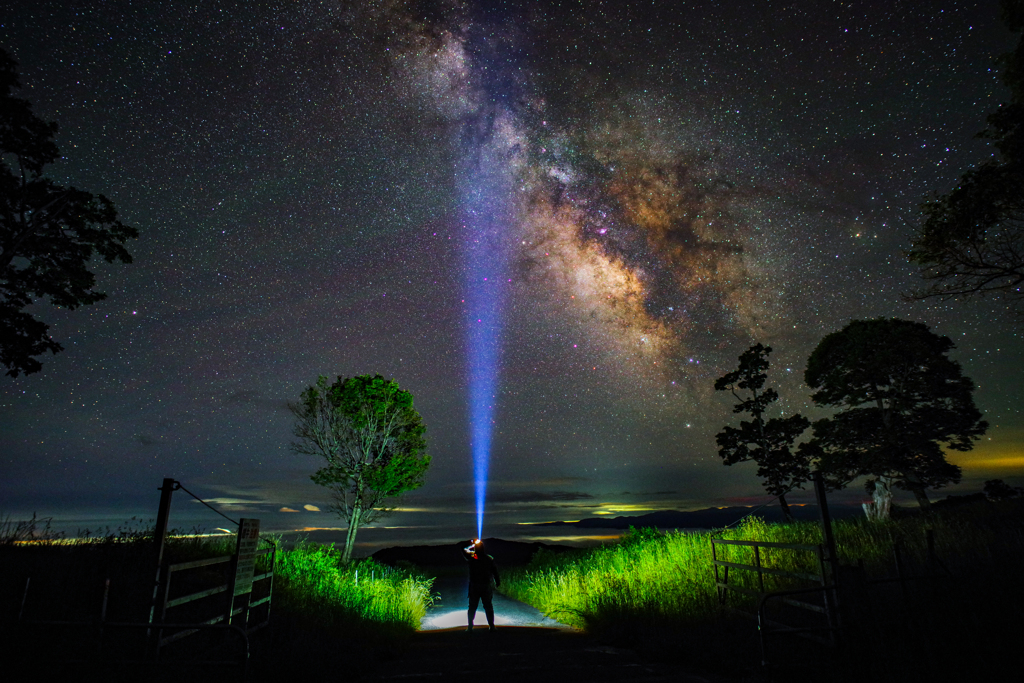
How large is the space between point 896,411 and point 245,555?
26.7 metres

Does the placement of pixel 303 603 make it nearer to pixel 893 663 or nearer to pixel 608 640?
pixel 608 640

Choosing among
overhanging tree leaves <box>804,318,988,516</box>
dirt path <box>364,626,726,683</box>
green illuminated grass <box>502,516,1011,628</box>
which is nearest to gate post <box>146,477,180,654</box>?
dirt path <box>364,626,726,683</box>

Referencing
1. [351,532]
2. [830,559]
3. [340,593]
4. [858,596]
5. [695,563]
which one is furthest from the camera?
[351,532]

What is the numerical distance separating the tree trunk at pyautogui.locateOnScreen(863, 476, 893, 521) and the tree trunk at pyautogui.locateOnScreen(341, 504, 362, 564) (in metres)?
22.2

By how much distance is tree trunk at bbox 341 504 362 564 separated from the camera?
21625mm

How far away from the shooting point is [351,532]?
22734 mm

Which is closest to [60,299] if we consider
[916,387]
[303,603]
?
[303,603]

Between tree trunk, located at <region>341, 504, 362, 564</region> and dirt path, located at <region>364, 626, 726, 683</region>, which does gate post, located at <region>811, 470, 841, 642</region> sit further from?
tree trunk, located at <region>341, 504, 362, 564</region>

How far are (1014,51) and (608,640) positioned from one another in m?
15.8

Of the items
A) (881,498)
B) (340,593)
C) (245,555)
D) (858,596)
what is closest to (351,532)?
(340,593)

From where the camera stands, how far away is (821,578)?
784 cm

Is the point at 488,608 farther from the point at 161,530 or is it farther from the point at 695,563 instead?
the point at 161,530

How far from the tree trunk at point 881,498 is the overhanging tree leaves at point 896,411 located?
93 mm

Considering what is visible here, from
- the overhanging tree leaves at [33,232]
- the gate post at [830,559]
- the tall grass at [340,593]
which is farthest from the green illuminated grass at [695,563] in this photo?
the overhanging tree leaves at [33,232]
